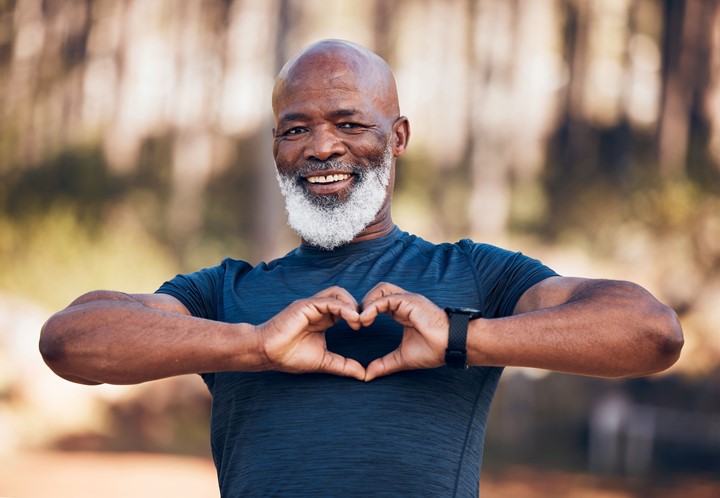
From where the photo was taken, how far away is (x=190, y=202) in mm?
17422

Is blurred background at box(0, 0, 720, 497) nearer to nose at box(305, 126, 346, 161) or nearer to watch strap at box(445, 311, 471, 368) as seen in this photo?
nose at box(305, 126, 346, 161)

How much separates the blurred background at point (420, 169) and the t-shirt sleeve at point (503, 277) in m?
9.65

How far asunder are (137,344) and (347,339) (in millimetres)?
→ 490

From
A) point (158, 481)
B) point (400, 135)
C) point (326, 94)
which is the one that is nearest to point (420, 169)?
point (158, 481)

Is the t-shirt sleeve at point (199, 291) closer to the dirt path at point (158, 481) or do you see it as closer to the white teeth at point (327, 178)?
the white teeth at point (327, 178)

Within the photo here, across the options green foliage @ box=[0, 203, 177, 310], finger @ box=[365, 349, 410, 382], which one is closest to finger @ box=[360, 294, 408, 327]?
finger @ box=[365, 349, 410, 382]

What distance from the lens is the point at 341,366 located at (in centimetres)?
213

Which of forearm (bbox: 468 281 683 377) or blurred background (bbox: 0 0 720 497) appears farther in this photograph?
blurred background (bbox: 0 0 720 497)

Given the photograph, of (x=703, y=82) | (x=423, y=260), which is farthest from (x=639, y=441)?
(x=423, y=260)

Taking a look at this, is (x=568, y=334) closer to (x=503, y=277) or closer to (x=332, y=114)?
(x=503, y=277)

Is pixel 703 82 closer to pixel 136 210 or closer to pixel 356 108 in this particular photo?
pixel 136 210

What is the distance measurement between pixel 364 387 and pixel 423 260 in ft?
1.37

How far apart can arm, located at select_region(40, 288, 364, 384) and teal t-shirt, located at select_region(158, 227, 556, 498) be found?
0.11 m

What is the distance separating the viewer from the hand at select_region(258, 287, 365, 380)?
2023 millimetres
